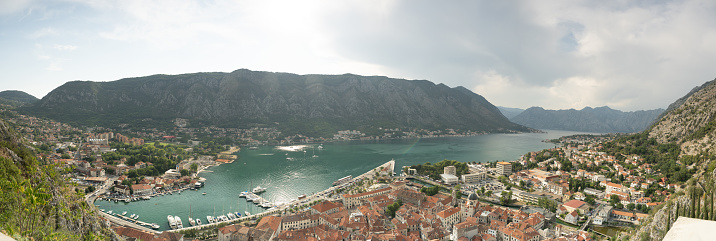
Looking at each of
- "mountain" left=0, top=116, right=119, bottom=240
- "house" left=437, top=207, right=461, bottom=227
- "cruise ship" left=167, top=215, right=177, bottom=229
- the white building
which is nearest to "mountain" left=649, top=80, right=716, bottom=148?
the white building

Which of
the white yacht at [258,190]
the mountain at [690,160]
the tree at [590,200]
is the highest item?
the mountain at [690,160]

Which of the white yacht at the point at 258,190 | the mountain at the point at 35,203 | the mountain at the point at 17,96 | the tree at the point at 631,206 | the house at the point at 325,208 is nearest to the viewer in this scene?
the mountain at the point at 35,203

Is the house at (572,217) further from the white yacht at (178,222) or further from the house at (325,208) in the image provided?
the white yacht at (178,222)

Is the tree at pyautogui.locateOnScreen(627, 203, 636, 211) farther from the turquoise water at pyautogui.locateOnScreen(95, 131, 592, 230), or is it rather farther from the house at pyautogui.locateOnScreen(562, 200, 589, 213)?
the turquoise water at pyautogui.locateOnScreen(95, 131, 592, 230)

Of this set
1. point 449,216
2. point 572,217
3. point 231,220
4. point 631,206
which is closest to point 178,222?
point 231,220

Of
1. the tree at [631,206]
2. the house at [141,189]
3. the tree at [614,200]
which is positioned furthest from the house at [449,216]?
the house at [141,189]

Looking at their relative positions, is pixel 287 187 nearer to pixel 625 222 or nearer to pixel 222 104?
pixel 625 222
